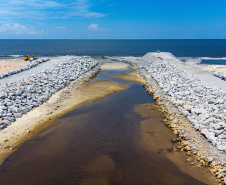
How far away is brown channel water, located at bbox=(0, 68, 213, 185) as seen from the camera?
291 inches

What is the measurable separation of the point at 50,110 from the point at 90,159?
687 centimetres

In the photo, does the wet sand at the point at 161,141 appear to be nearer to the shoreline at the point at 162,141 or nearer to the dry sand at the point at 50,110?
the shoreline at the point at 162,141

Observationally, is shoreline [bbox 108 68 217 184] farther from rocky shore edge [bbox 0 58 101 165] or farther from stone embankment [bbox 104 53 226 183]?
rocky shore edge [bbox 0 58 101 165]

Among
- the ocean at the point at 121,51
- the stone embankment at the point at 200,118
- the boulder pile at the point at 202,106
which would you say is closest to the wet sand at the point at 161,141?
the stone embankment at the point at 200,118

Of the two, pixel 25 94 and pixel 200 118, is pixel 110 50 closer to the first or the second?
pixel 25 94

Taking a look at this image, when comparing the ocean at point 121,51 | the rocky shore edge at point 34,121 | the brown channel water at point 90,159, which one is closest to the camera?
the brown channel water at point 90,159

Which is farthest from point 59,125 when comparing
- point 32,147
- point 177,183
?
point 177,183

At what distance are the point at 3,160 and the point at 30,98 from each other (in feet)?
23.6

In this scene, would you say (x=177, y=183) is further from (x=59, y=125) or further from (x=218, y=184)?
(x=59, y=125)

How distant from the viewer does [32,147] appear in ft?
30.7

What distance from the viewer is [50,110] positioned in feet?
45.2

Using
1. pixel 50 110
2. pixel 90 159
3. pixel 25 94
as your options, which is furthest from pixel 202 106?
pixel 25 94

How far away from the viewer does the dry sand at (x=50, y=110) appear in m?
9.69

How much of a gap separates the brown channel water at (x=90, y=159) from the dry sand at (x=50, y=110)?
25.6 inches
